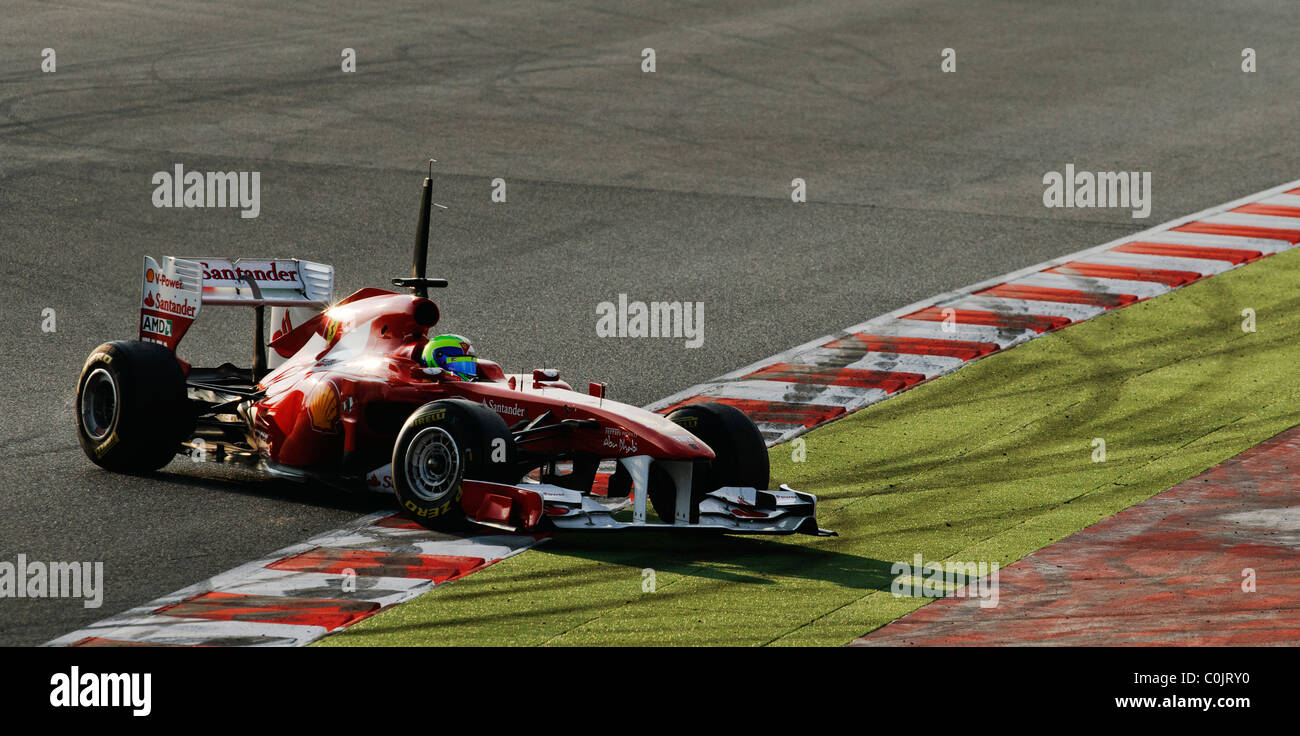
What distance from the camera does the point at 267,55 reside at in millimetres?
27219

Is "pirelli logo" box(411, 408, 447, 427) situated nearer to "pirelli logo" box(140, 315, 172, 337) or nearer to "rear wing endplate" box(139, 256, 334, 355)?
"rear wing endplate" box(139, 256, 334, 355)

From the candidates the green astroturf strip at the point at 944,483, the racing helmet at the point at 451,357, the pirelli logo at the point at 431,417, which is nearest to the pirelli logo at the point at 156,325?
the racing helmet at the point at 451,357

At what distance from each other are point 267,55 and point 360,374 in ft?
54.0

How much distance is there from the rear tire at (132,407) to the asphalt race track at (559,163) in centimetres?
22

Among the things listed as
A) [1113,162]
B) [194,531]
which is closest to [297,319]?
[194,531]

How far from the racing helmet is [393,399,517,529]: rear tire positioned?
1.81ft

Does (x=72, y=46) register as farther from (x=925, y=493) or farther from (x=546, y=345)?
(x=925, y=493)

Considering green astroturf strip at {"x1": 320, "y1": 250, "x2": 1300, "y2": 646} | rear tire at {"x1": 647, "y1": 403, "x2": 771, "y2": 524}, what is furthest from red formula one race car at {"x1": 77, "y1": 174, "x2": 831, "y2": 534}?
green astroturf strip at {"x1": 320, "y1": 250, "x2": 1300, "y2": 646}

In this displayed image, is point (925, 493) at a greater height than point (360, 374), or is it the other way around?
point (360, 374)

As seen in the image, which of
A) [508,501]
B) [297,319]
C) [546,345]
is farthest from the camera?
[546,345]

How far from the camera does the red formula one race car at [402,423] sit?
10.9 meters

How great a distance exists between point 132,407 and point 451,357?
227cm

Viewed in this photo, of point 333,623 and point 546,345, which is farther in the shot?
point 546,345

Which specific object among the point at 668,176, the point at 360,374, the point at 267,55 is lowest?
the point at 360,374
